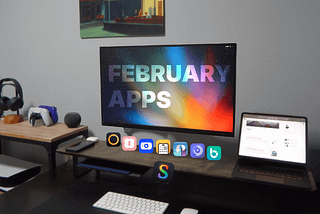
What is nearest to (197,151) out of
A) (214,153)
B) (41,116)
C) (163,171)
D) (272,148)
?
(214,153)

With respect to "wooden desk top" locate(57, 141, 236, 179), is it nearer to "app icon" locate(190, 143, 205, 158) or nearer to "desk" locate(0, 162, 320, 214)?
"app icon" locate(190, 143, 205, 158)

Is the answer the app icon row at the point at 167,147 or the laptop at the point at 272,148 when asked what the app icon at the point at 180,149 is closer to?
the app icon row at the point at 167,147

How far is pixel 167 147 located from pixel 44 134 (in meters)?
0.70

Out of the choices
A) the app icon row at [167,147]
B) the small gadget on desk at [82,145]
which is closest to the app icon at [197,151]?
the app icon row at [167,147]

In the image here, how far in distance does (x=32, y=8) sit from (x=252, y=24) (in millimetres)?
1460

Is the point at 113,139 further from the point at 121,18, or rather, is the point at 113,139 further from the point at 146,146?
the point at 121,18

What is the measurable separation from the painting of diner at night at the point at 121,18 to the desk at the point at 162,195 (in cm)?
82

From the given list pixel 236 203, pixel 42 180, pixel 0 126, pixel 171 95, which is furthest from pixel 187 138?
pixel 0 126

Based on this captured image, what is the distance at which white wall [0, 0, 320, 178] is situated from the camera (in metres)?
1.21

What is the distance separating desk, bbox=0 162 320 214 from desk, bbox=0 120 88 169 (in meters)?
0.14

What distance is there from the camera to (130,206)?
39.1 inches

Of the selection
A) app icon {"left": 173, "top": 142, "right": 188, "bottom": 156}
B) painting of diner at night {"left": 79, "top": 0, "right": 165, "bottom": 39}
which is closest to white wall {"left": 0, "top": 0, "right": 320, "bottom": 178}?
painting of diner at night {"left": 79, "top": 0, "right": 165, "bottom": 39}

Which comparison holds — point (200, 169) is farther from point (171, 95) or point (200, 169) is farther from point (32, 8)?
point (32, 8)

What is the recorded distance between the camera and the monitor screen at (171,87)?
43.6 inches
